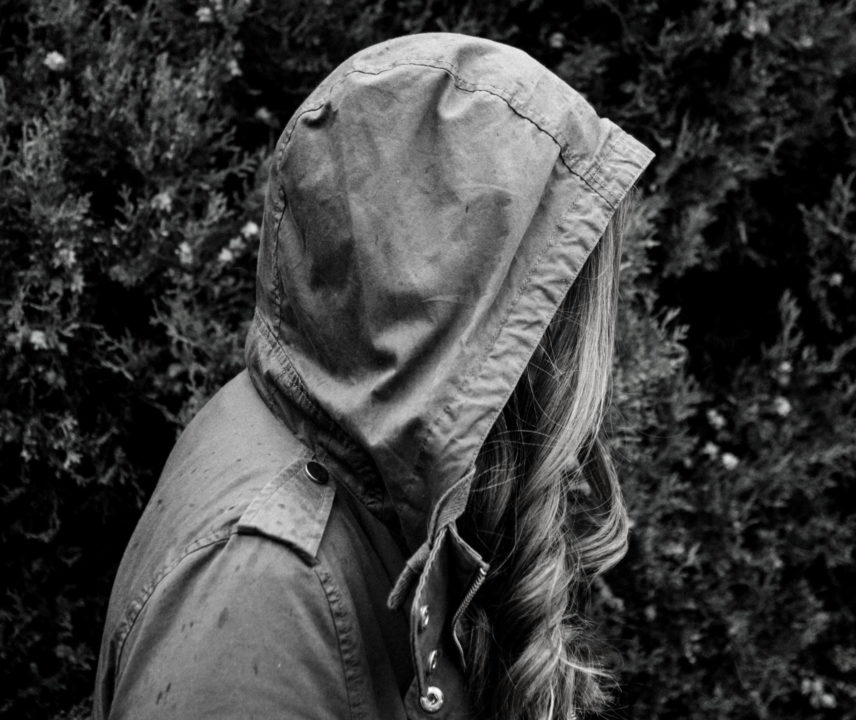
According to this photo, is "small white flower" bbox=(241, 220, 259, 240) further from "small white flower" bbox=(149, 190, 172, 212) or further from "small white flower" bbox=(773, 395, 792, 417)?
"small white flower" bbox=(773, 395, 792, 417)

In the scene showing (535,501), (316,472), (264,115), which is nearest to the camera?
(316,472)

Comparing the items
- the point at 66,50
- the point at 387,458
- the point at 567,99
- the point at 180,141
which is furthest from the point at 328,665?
the point at 66,50

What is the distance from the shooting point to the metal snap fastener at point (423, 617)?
3.92 feet

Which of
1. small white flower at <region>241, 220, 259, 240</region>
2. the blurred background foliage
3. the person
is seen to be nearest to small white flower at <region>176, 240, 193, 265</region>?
the blurred background foliage

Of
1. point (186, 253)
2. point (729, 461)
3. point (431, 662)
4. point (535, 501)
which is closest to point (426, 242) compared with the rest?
point (535, 501)

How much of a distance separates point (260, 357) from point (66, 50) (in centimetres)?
146

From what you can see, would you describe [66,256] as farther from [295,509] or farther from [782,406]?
[782,406]

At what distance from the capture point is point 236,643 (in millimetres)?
1104

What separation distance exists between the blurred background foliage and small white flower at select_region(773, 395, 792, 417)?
0.03m

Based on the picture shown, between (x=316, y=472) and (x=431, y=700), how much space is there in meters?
0.38

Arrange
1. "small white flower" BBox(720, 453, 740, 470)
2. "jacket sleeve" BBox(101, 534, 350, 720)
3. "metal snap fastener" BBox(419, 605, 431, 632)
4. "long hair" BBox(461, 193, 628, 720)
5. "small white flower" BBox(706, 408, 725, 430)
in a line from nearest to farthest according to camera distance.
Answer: "jacket sleeve" BBox(101, 534, 350, 720)
"metal snap fastener" BBox(419, 605, 431, 632)
"long hair" BBox(461, 193, 628, 720)
"small white flower" BBox(720, 453, 740, 470)
"small white flower" BBox(706, 408, 725, 430)

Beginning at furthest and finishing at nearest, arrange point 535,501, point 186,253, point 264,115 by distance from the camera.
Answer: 1. point 264,115
2. point 186,253
3. point 535,501

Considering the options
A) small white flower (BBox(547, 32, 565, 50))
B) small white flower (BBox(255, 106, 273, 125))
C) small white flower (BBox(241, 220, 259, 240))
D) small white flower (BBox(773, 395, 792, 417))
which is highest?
small white flower (BBox(547, 32, 565, 50))

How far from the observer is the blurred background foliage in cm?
233
